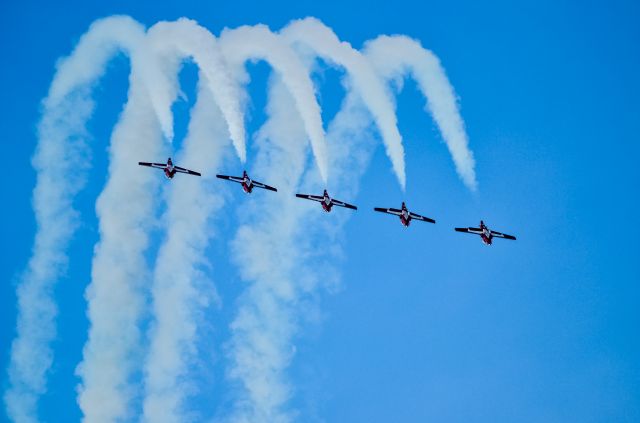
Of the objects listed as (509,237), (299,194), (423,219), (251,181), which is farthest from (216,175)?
(509,237)

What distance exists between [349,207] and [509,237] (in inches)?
741

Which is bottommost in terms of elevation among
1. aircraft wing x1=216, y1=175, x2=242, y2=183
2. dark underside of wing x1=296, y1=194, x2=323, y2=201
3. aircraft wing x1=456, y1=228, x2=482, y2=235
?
dark underside of wing x1=296, y1=194, x2=323, y2=201

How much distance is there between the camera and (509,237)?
7162 centimetres

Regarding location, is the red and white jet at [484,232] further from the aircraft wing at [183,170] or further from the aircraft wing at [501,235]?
the aircraft wing at [183,170]

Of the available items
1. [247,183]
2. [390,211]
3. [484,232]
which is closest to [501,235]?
[484,232]

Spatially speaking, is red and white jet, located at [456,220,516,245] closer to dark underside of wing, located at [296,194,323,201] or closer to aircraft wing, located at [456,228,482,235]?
aircraft wing, located at [456,228,482,235]

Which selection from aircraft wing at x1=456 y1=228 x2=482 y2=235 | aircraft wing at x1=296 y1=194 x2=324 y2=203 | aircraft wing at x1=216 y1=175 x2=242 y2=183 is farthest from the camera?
aircraft wing at x1=456 y1=228 x2=482 y2=235

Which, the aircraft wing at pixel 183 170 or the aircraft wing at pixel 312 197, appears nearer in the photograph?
the aircraft wing at pixel 312 197

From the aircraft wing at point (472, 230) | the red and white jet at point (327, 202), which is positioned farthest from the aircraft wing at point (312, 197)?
the aircraft wing at point (472, 230)

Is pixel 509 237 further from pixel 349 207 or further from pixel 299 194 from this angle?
pixel 299 194

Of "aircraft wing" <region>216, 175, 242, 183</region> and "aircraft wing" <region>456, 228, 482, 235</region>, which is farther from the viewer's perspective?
"aircraft wing" <region>456, 228, 482, 235</region>

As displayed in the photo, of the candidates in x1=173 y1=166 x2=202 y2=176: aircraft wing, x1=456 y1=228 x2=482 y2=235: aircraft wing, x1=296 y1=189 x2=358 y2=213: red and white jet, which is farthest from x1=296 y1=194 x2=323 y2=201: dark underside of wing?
x1=456 y1=228 x2=482 y2=235: aircraft wing

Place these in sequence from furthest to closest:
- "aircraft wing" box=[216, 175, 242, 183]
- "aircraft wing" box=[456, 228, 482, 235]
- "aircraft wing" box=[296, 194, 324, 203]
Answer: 1. "aircraft wing" box=[456, 228, 482, 235]
2. "aircraft wing" box=[216, 175, 242, 183]
3. "aircraft wing" box=[296, 194, 324, 203]

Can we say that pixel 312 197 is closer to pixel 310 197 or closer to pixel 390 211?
pixel 310 197
